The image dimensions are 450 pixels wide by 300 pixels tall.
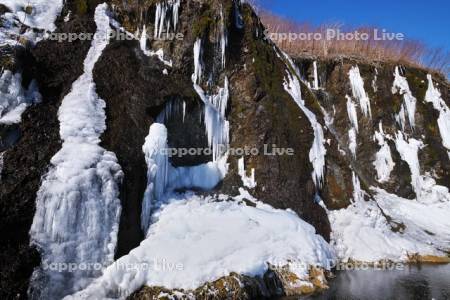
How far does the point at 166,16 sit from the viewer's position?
54.9ft

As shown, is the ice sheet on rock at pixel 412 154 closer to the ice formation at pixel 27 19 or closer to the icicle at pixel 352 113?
the icicle at pixel 352 113

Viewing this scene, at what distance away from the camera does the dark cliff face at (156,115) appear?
32.6ft

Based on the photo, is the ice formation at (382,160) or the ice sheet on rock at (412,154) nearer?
the ice formation at (382,160)

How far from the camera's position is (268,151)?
17.5 metres

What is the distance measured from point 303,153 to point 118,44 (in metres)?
8.67

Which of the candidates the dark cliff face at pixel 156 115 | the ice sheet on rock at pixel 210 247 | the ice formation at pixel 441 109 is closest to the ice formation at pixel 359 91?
the ice formation at pixel 441 109

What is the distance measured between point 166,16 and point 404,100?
1973 cm

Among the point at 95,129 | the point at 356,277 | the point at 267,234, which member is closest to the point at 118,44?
the point at 95,129

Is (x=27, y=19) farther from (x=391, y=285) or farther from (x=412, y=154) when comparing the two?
(x=412, y=154)

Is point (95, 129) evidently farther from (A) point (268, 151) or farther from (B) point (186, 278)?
(A) point (268, 151)

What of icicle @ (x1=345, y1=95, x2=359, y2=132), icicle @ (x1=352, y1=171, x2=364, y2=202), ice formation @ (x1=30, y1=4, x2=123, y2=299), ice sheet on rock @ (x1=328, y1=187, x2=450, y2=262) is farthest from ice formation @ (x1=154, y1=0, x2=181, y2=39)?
icicle @ (x1=345, y1=95, x2=359, y2=132)

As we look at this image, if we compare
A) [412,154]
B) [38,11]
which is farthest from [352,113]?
[38,11]

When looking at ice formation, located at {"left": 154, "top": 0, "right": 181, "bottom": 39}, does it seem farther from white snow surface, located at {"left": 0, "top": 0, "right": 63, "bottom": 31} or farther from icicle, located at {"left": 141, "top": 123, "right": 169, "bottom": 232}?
icicle, located at {"left": 141, "top": 123, "right": 169, "bottom": 232}

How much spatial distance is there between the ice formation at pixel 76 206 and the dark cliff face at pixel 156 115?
27 centimetres
